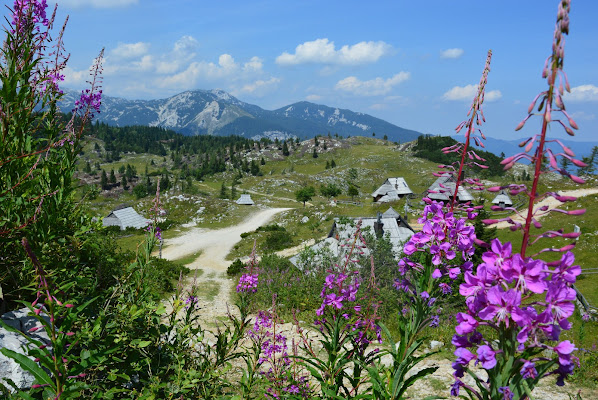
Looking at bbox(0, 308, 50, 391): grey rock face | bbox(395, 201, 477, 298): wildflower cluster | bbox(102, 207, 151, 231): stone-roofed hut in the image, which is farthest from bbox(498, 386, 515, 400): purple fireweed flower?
bbox(102, 207, 151, 231): stone-roofed hut

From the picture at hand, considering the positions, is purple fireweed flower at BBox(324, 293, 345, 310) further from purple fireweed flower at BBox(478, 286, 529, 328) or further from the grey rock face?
the grey rock face

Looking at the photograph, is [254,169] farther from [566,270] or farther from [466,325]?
[566,270]

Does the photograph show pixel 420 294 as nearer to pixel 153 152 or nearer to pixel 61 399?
pixel 61 399

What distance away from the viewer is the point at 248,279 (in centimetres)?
459

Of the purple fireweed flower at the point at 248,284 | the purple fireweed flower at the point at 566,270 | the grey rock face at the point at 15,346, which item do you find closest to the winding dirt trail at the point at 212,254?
the grey rock face at the point at 15,346

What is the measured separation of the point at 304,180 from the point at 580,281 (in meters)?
81.9

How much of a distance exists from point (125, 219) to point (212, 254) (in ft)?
70.9

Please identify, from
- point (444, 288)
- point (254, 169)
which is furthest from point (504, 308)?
point (254, 169)

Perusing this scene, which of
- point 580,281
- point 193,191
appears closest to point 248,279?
point 580,281

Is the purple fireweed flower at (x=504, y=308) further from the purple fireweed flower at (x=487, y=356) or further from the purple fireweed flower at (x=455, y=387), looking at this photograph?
the purple fireweed flower at (x=455, y=387)

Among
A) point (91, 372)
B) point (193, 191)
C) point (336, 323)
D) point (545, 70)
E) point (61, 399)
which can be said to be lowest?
point (193, 191)

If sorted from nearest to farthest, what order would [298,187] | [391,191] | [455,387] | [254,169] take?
[455,387] < [391,191] < [298,187] < [254,169]

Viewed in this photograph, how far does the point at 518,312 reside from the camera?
185 centimetres

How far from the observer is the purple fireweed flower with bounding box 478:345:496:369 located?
1896 millimetres
